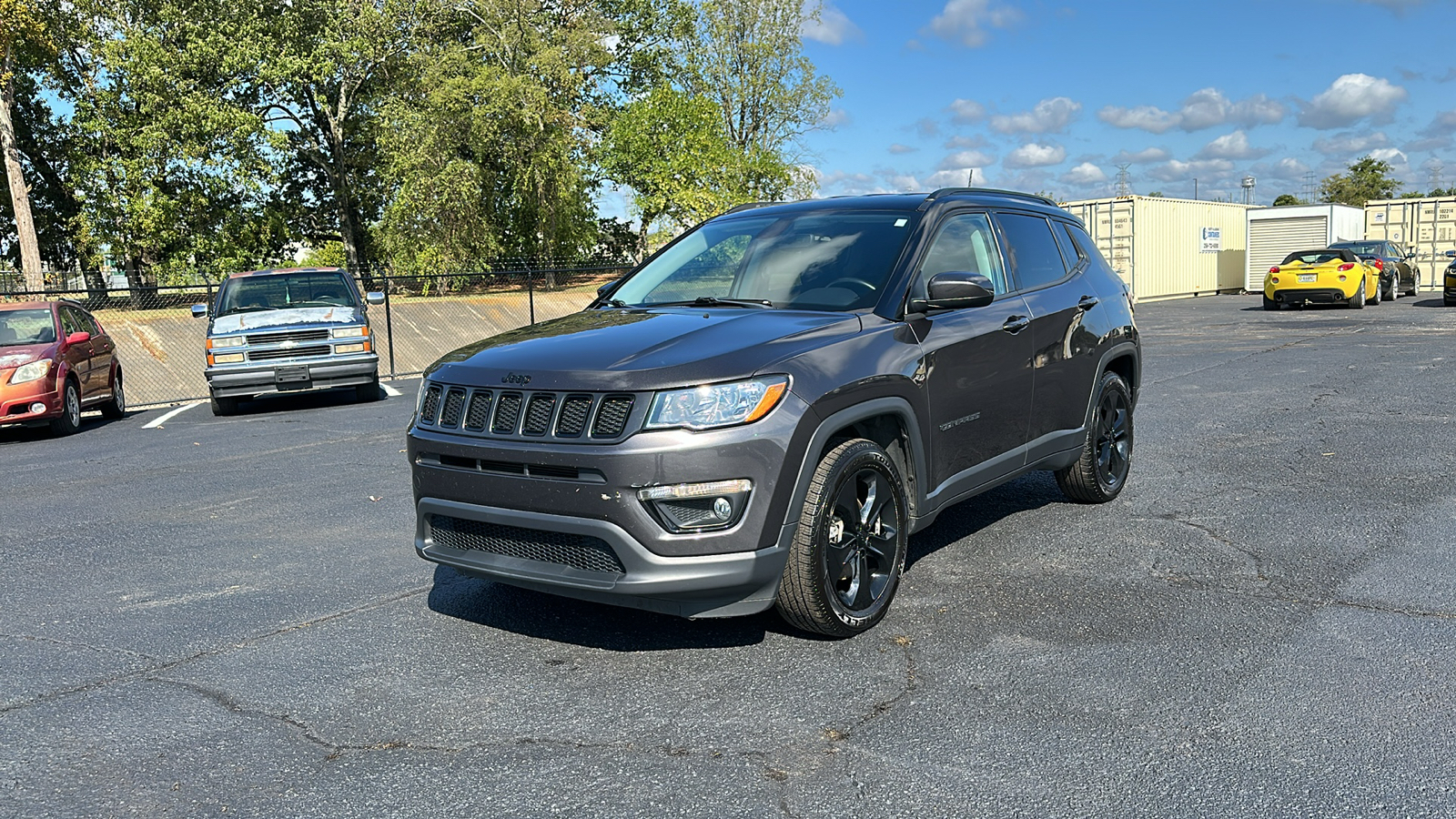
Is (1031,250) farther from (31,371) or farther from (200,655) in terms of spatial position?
(31,371)

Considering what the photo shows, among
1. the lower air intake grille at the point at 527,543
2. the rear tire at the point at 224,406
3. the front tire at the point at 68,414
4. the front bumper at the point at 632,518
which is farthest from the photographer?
the rear tire at the point at 224,406

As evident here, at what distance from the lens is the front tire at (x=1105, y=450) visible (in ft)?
21.2

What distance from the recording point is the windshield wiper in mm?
4883

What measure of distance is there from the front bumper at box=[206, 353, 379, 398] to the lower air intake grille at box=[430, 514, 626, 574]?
1025 cm

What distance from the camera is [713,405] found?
3895mm

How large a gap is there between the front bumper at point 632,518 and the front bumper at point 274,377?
10495mm

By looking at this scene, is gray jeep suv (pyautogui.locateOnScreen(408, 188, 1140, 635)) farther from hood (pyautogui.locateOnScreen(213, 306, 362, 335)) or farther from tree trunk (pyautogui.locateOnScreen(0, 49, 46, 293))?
tree trunk (pyautogui.locateOnScreen(0, 49, 46, 293))

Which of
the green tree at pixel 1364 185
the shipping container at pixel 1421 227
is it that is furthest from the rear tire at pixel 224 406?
the green tree at pixel 1364 185

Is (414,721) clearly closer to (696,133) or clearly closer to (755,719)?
(755,719)

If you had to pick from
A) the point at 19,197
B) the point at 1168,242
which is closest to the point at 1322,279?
the point at 1168,242

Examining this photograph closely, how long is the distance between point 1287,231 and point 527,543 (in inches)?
1592

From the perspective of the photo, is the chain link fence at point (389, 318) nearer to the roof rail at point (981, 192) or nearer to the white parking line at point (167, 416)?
the white parking line at point (167, 416)

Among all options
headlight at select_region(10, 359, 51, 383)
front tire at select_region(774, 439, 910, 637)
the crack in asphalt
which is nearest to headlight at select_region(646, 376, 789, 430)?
front tire at select_region(774, 439, 910, 637)

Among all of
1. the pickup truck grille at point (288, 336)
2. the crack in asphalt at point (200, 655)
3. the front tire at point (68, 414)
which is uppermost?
the pickup truck grille at point (288, 336)
